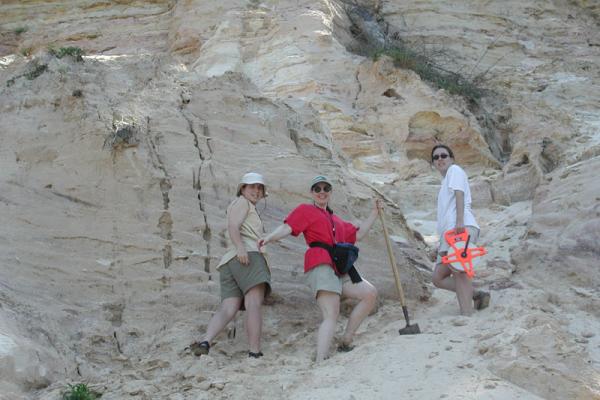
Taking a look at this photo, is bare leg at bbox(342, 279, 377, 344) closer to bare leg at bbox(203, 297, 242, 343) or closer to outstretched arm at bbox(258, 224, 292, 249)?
outstretched arm at bbox(258, 224, 292, 249)

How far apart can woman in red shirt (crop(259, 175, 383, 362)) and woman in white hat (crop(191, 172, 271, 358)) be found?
0.13m

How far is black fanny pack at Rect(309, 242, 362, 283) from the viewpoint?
5.27m

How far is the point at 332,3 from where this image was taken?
44.8 ft

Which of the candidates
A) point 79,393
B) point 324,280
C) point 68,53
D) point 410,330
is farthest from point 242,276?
point 68,53

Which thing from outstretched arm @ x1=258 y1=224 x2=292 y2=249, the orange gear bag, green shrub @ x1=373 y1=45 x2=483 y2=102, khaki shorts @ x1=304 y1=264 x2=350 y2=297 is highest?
outstretched arm @ x1=258 y1=224 x2=292 y2=249

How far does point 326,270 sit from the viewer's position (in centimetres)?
522

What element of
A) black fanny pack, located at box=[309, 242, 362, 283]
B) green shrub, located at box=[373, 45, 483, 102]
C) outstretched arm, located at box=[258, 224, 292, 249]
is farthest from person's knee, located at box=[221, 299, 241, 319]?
→ green shrub, located at box=[373, 45, 483, 102]

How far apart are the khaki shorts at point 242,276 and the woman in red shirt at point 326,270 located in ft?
0.49

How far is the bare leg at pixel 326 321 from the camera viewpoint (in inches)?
192

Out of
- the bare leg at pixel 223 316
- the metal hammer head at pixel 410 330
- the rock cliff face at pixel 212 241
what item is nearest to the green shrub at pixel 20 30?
the rock cliff face at pixel 212 241

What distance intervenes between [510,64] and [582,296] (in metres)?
9.00

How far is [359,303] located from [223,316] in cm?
92

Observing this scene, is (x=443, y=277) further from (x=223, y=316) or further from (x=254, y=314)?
(x=223, y=316)

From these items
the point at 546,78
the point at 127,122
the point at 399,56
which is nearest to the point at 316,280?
the point at 127,122
